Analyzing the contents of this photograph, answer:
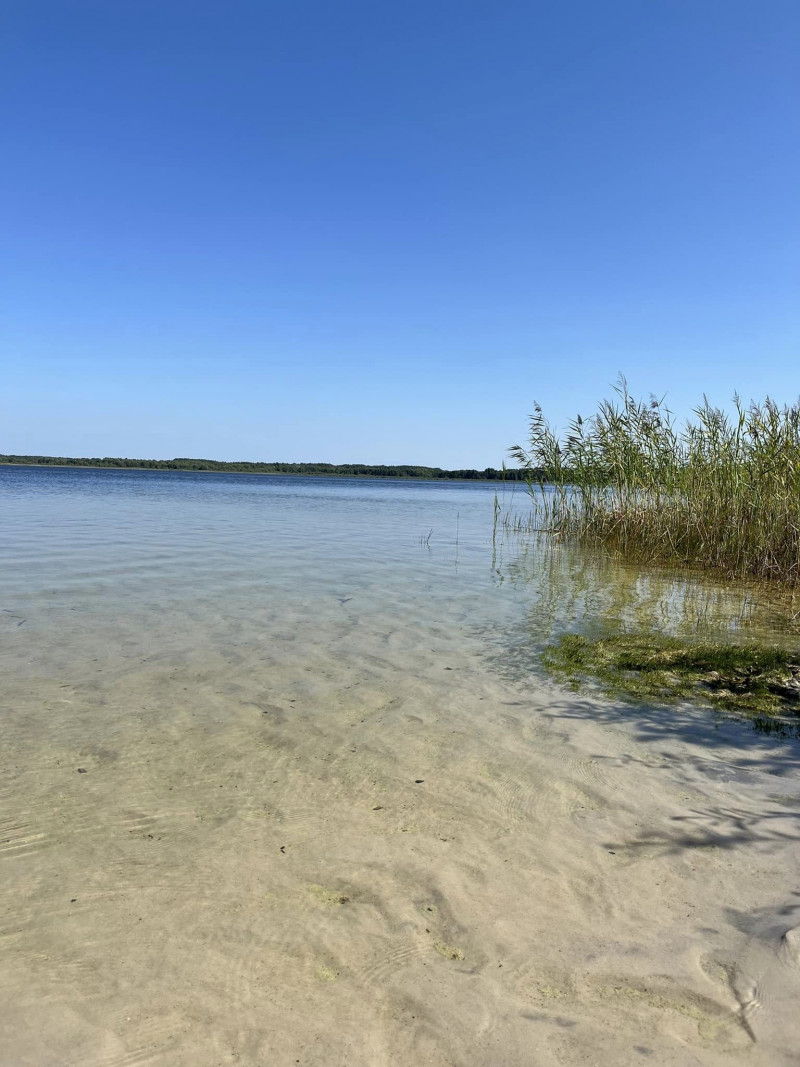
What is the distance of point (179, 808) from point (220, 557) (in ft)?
32.5

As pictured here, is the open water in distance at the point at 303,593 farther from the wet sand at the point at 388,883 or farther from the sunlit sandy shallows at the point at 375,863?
the wet sand at the point at 388,883

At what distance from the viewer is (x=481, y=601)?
1002 cm

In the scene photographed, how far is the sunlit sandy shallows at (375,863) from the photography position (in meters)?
2.24

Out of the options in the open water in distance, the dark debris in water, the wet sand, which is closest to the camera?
the wet sand

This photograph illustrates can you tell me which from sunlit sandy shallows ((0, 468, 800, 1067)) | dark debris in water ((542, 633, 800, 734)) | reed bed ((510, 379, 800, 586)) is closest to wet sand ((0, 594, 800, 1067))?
sunlit sandy shallows ((0, 468, 800, 1067))

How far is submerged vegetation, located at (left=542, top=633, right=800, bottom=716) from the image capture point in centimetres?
573

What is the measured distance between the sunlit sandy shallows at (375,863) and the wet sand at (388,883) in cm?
1

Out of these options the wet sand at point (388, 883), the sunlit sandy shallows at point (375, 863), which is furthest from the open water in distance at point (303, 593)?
the wet sand at point (388, 883)

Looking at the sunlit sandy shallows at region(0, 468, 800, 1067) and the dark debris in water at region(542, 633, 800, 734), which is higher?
the dark debris in water at region(542, 633, 800, 734)

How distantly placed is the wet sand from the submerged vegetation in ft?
1.78

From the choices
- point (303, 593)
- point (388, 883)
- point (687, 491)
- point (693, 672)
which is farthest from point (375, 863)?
point (687, 491)

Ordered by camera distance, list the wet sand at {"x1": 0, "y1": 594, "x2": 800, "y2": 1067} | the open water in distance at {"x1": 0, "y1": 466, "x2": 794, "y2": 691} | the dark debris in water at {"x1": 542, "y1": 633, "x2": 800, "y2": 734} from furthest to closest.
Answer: the open water in distance at {"x1": 0, "y1": 466, "x2": 794, "y2": 691}
the dark debris in water at {"x1": 542, "y1": 633, "x2": 800, "y2": 734}
the wet sand at {"x1": 0, "y1": 594, "x2": 800, "y2": 1067}

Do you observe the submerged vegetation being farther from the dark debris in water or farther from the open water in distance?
the open water in distance

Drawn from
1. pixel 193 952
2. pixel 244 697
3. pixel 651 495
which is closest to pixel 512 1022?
pixel 193 952
